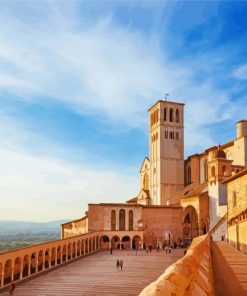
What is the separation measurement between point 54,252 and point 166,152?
3250 centimetres

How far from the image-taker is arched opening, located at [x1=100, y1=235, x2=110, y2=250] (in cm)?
4553

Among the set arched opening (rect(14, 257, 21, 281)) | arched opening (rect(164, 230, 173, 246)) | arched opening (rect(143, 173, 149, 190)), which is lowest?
arched opening (rect(14, 257, 21, 281))

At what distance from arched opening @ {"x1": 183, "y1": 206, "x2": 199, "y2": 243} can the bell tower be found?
9769 millimetres

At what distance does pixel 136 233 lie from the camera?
46.3 meters

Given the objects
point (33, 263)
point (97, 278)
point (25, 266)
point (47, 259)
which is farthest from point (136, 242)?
point (97, 278)

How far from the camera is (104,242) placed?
151 ft

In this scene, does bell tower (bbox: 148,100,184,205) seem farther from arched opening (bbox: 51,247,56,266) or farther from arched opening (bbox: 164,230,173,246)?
arched opening (bbox: 51,247,56,266)

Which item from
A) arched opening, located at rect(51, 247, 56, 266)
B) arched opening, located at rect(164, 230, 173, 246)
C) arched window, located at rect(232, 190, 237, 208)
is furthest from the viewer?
arched opening, located at rect(164, 230, 173, 246)

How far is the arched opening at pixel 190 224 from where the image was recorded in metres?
48.0

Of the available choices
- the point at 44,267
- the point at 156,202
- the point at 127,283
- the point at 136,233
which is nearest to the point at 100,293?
the point at 127,283

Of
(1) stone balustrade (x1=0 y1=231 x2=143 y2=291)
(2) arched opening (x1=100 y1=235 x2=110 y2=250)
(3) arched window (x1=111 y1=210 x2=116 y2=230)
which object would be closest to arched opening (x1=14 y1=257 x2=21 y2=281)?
(1) stone balustrade (x1=0 y1=231 x2=143 y2=291)

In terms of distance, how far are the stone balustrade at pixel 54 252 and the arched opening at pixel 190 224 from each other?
6269mm

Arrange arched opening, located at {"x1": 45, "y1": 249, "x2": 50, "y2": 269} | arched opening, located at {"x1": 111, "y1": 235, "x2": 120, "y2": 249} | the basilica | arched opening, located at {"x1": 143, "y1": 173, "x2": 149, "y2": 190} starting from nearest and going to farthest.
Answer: arched opening, located at {"x1": 45, "y1": 249, "x2": 50, "y2": 269} → the basilica → arched opening, located at {"x1": 111, "y1": 235, "x2": 120, "y2": 249} → arched opening, located at {"x1": 143, "y1": 173, "x2": 149, "y2": 190}

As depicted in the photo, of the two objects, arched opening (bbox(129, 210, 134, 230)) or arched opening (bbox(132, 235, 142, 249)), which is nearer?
arched opening (bbox(132, 235, 142, 249))
